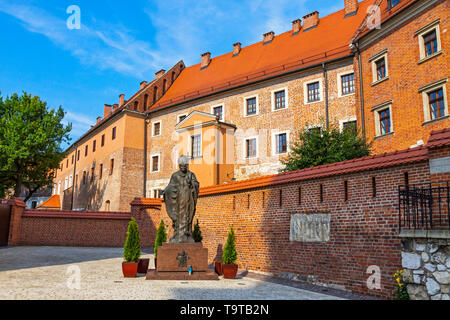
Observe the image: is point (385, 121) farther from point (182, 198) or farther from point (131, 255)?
point (131, 255)

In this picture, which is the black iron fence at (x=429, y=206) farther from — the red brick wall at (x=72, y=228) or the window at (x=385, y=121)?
the red brick wall at (x=72, y=228)

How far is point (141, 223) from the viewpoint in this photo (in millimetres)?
22219

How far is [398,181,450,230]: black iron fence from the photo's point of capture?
25.1ft

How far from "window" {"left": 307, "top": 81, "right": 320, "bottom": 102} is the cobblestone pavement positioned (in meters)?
15.4

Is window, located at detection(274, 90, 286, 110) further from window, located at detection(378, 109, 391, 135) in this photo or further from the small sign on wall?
the small sign on wall

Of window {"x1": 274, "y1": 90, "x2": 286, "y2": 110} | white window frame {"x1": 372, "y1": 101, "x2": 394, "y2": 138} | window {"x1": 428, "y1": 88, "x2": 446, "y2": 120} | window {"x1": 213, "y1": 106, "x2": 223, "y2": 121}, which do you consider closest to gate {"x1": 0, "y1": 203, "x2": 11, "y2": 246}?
window {"x1": 213, "y1": 106, "x2": 223, "y2": 121}

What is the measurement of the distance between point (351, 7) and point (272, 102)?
8.82 meters

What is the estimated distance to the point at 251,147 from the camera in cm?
2766

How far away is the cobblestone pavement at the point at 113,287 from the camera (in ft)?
26.6

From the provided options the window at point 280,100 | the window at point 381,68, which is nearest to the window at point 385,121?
the window at point 381,68

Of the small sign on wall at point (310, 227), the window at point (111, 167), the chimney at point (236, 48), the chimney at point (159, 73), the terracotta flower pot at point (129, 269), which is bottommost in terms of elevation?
the terracotta flower pot at point (129, 269)

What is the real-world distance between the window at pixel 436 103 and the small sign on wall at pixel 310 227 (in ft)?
30.2

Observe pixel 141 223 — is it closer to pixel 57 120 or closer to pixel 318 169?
pixel 318 169

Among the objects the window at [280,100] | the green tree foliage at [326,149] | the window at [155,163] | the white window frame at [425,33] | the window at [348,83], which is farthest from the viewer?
the window at [155,163]
